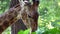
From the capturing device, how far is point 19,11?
185 cm

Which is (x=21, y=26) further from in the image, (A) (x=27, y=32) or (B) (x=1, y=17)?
(A) (x=27, y=32)

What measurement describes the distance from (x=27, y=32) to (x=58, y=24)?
94 mm

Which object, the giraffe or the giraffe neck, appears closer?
the giraffe

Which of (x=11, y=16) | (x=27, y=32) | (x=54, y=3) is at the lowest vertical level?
(x=54, y=3)

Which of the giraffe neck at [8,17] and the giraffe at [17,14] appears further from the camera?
the giraffe neck at [8,17]

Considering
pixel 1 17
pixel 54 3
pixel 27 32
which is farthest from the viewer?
pixel 54 3

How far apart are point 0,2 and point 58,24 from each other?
4763mm

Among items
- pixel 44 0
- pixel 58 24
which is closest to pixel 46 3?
pixel 44 0

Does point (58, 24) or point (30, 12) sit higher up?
point (58, 24)

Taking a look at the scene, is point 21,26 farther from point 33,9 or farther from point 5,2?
point 5,2

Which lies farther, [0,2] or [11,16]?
[0,2]

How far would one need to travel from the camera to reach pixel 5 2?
5363 millimetres

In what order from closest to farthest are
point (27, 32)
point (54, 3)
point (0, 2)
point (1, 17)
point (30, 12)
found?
point (27, 32) < point (30, 12) < point (1, 17) < point (0, 2) < point (54, 3)

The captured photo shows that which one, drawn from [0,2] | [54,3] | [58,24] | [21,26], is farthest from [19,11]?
[54,3]
